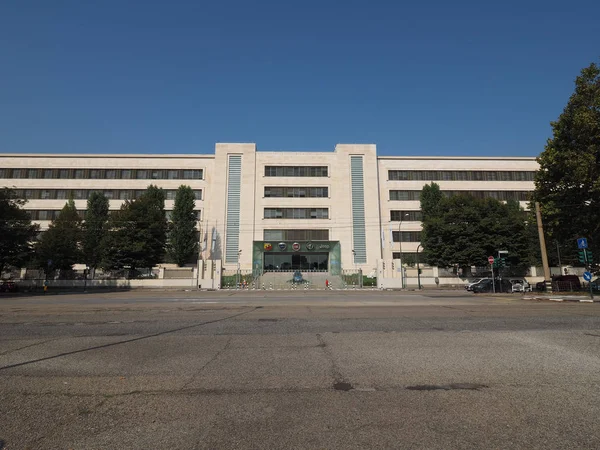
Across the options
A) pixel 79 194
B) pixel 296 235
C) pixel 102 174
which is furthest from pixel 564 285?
pixel 79 194

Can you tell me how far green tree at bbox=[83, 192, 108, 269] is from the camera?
160 ft

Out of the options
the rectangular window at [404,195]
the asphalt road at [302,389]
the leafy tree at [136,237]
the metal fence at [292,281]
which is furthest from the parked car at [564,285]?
the leafy tree at [136,237]

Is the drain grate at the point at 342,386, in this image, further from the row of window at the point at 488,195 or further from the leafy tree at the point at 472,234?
the row of window at the point at 488,195

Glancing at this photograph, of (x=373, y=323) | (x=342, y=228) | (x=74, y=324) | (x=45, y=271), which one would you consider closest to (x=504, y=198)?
(x=342, y=228)

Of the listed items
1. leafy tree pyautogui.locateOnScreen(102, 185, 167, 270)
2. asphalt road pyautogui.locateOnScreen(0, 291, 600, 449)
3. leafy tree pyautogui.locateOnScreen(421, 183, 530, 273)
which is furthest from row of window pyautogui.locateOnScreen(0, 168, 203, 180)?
asphalt road pyautogui.locateOnScreen(0, 291, 600, 449)

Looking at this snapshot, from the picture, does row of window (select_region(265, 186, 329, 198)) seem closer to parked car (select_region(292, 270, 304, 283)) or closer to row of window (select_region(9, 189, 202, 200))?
parked car (select_region(292, 270, 304, 283))

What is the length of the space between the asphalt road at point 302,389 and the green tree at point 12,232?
1367 inches

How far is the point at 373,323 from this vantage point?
34.6 feet

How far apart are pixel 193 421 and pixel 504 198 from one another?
6762 centimetres

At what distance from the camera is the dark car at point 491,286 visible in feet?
111

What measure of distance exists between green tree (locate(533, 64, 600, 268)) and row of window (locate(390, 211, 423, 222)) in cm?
2994

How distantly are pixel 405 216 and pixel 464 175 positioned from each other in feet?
43.1

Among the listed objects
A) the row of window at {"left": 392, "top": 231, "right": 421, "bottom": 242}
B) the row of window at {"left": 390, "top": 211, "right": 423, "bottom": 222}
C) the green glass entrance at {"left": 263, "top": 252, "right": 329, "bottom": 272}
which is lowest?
the green glass entrance at {"left": 263, "top": 252, "right": 329, "bottom": 272}

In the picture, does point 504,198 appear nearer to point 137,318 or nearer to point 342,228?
point 342,228
